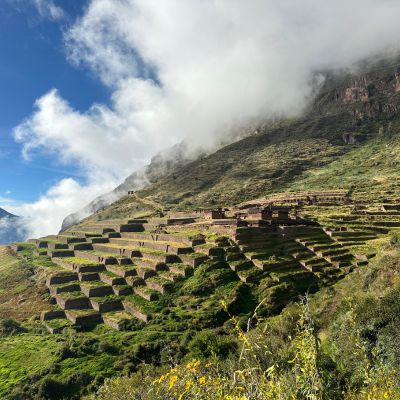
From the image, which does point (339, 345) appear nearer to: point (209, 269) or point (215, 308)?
point (215, 308)

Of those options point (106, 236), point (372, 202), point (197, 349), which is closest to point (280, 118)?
point (372, 202)

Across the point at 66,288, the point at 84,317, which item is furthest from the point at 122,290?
the point at 66,288

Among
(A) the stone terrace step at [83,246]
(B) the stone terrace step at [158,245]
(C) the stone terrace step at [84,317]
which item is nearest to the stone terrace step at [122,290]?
(C) the stone terrace step at [84,317]

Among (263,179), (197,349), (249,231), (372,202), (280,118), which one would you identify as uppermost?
(280,118)

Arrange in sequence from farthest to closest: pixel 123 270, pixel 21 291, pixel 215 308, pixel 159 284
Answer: pixel 21 291
pixel 123 270
pixel 159 284
pixel 215 308

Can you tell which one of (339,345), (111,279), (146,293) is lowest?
(339,345)

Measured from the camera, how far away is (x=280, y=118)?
626ft

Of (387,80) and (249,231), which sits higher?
(387,80)

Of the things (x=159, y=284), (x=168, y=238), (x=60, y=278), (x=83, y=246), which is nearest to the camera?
(x=159, y=284)

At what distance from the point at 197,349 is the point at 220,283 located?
11.3 meters

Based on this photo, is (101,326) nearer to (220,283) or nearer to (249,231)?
(220,283)

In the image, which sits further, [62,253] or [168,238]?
[62,253]

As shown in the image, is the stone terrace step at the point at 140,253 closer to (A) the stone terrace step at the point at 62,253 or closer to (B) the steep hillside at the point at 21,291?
(A) the stone terrace step at the point at 62,253

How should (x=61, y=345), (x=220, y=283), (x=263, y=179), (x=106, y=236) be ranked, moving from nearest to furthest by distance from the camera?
(x=61, y=345) < (x=220, y=283) < (x=106, y=236) < (x=263, y=179)
